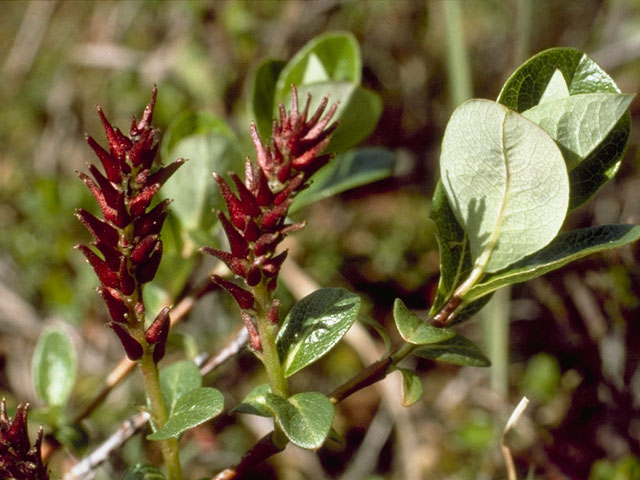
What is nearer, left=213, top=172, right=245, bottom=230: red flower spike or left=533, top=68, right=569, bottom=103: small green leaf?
left=213, top=172, right=245, bottom=230: red flower spike

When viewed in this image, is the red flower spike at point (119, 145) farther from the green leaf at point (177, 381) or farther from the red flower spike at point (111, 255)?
the green leaf at point (177, 381)

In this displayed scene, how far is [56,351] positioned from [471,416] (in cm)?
170

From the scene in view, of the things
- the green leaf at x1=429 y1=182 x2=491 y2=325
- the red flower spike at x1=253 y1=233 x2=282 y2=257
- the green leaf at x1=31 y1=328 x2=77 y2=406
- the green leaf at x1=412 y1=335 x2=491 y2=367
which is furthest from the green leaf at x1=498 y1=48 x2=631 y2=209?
the green leaf at x1=31 y1=328 x2=77 y2=406

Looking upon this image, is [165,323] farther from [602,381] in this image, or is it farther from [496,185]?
[602,381]

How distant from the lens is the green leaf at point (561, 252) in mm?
1043

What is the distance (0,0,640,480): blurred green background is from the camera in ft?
7.65

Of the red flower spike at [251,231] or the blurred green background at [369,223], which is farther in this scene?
the blurred green background at [369,223]

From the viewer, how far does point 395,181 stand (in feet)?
11.7

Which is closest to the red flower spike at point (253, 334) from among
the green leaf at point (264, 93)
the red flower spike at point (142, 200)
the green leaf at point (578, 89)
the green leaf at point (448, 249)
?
the red flower spike at point (142, 200)

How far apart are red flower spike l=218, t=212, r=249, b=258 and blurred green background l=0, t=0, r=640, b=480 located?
0.68 m

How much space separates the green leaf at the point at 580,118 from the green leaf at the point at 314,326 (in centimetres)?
40

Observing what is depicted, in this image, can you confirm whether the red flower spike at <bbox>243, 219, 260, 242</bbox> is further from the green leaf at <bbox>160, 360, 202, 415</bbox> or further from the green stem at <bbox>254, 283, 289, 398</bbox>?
the green leaf at <bbox>160, 360, 202, 415</bbox>

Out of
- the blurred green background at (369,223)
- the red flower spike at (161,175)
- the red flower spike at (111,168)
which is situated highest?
the red flower spike at (111,168)

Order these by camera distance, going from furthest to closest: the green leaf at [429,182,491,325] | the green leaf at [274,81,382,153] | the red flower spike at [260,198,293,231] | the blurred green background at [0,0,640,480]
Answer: the blurred green background at [0,0,640,480]
the green leaf at [274,81,382,153]
the green leaf at [429,182,491,325]
the red flower spike at [260,198,293,231]
